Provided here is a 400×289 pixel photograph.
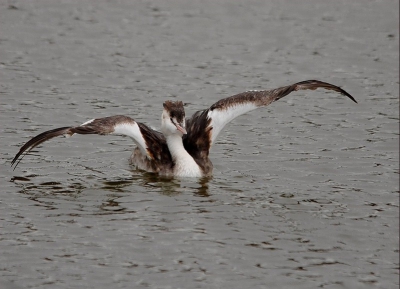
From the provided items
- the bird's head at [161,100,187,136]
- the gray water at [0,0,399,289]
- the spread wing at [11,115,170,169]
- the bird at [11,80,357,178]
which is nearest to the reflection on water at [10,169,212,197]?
the gray water at [0,0,399,289]

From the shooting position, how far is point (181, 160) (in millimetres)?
14695

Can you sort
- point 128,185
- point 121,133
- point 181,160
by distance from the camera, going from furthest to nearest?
point 181,160
point 128,185
point 121,133

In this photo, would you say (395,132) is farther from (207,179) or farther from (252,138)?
(207,179)

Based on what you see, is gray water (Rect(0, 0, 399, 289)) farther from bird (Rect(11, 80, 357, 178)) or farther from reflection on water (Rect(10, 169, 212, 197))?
bird (Rect(11, 80, 357, 178))

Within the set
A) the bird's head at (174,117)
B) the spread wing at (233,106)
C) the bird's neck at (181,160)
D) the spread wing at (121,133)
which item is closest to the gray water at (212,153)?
the bird's neck at (181,160)

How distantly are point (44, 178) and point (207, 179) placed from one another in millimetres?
2363

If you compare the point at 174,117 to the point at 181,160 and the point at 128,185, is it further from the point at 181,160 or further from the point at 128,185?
the point at 128,185

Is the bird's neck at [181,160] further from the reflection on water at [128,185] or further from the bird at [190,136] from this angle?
the reflection on water at [128,185]

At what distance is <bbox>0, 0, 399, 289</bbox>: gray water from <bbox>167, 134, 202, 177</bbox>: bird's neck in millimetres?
166

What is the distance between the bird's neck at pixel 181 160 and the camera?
1465cm

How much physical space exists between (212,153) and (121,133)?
2373mm

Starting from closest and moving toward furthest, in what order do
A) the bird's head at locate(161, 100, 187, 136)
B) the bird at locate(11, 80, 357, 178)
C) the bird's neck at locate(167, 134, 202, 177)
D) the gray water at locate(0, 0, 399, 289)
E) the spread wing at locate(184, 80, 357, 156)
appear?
the gray water at locate(0, 0, 399, 289) < the bird's head at locate(161, 100, 187, 136) < the bird at locate(11, 80, 357, 178) < the bird's neck at locate(167, 134, 202, 177) < the spread wing at locate(184, 80, 357, 156)

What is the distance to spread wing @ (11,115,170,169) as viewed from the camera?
13438mm

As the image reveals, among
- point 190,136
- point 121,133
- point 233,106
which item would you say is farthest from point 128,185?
point 233,106
